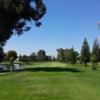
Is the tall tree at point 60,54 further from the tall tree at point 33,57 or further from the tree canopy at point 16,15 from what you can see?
the tree canopy at point 16,15

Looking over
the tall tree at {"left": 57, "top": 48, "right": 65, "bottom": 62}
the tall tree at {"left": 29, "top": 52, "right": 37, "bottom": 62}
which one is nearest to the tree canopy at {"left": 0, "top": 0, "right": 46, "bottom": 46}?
the tall tree at {"left": 57, "top": 48, "right": 65, "bottom": 62}

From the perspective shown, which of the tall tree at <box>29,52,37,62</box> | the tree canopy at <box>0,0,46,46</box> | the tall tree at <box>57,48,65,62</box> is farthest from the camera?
the tall tree at <box>29,52,37,62</box>

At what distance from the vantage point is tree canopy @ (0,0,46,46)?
46438 mm

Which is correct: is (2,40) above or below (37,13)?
below

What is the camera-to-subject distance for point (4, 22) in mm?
47750

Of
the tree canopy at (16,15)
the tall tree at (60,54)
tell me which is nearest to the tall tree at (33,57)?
the tall tree at (60,54)

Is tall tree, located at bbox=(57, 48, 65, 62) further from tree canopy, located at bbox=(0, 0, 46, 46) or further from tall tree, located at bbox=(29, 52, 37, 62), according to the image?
tree canopy, located at bbox=(0, 0, 46, 46)

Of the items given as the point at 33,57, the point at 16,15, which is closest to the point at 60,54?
the point at 33,57

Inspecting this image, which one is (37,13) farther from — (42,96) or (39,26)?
(42,96)

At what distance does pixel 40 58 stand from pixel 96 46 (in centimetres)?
8468

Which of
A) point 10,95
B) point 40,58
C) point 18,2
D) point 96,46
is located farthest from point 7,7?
point 40,58

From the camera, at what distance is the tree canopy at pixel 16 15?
46438mm

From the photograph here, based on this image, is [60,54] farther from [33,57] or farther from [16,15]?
[16,15]

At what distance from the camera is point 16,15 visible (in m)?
48.1
